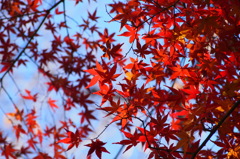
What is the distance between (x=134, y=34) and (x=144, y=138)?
496mm

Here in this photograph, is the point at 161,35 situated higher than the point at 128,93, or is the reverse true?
the point at 161,35

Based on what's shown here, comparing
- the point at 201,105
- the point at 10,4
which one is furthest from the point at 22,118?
A: the point at 201,105

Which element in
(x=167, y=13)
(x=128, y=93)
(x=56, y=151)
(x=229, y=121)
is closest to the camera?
(x=229, y=121)

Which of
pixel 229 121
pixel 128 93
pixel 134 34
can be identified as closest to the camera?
pixel 229 121

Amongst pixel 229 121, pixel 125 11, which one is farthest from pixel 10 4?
pixel 229 121

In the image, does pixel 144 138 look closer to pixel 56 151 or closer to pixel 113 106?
pixel 113 106

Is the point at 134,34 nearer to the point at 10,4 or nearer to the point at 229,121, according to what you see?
the point at 229,121

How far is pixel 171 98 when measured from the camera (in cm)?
116

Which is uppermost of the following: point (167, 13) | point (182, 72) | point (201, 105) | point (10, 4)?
point (10, 4)

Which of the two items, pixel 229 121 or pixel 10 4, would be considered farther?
pixel 10 4

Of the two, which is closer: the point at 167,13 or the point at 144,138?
the point at 144,138

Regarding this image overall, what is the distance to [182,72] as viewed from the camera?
125 centimetres

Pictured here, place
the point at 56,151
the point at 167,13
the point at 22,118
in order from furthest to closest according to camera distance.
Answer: the point at 22,118, the point at 56,151, the point at 167,13

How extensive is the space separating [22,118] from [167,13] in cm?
189
